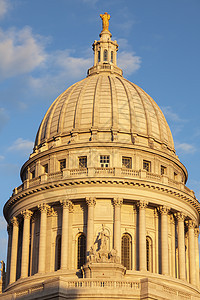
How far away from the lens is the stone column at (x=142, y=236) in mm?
71312

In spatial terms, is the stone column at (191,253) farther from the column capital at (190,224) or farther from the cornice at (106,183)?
the cornice at (106,183)

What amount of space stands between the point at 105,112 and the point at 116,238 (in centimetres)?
1691

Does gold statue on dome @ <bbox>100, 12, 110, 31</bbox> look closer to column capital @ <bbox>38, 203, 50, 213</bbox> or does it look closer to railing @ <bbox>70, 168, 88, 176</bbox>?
railing @ <bbox>70, 168, 88, 176</bbox>

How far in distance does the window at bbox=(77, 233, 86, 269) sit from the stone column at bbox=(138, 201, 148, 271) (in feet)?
19.3

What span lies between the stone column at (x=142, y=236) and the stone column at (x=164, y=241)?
239 centimetres

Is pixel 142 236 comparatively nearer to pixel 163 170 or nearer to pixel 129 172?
pixel 129 172

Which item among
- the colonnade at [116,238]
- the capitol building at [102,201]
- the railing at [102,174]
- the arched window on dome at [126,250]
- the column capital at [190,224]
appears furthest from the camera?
the column capital at [190,224]

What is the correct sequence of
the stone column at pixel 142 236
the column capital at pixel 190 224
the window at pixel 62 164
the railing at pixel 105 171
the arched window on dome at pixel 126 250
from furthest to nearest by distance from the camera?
the column capital at pixel 190 224, the window at pixel 62 164, the railing at pixel 105 171, the arched window on dome at pixel 126 250, the stone column at pixel 142 236

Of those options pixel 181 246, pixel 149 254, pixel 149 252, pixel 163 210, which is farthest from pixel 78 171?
pixel 181 246

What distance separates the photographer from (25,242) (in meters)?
76.0

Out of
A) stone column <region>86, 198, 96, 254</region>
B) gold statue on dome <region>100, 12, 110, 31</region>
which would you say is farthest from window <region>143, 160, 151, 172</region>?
gold statue on dome <region>100, 12, 110, 31</region>

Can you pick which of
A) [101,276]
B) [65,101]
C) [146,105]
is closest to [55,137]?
[65,101]

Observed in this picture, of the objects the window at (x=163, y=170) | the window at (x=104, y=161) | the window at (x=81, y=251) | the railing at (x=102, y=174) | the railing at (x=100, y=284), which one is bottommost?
the railing at (x=100, y=284)

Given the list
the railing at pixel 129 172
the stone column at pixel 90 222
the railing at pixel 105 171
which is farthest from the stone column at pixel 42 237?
the railing at pixel 129 172
